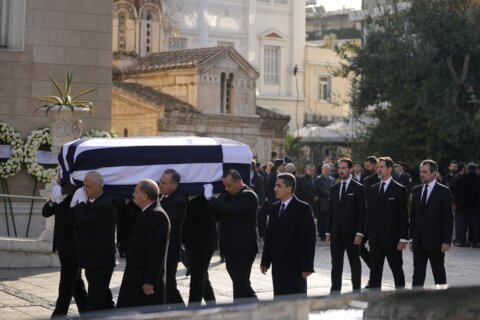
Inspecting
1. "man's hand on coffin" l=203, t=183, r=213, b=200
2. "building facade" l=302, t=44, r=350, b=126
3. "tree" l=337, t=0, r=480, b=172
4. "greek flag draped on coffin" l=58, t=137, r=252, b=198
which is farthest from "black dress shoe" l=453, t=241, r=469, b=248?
"building facade" l=302, t=44, r=350, b=126

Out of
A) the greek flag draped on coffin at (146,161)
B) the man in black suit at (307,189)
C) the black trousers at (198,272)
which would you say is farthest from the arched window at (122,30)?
the black trousers at (198,272)

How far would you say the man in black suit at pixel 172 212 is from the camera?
454 inches

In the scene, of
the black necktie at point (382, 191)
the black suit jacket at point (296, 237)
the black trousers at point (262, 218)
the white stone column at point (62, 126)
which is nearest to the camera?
the black suit jacket at point (296, 237)

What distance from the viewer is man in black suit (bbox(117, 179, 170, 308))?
32.5 feet

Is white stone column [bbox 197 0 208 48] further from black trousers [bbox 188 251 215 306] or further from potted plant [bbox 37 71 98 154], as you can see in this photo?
black trousers [bbox 188 251 215 306]

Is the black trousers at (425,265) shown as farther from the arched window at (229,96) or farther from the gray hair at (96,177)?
the arched window at (229,96)

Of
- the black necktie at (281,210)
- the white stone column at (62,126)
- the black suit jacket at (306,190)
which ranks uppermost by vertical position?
the white stone column at (62,126)

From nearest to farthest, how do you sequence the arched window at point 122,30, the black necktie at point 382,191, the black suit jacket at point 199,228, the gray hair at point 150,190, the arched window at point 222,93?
the gray hair at point 150,190, the black suit jacket at point 199,228, the black necktie at point 382,191, the arched window at point 222,93, the arched window at point 122,30

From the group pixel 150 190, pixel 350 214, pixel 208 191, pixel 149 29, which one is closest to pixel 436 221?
pixel 350 214

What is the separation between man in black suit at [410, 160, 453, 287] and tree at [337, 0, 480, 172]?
55.1ft

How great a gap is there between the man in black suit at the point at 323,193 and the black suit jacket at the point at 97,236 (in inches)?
510

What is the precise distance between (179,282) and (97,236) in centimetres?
477

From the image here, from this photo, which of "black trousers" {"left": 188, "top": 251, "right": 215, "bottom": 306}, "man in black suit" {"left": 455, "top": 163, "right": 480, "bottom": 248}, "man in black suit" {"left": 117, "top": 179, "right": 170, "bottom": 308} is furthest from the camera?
"man in black suit" {"left": 455, "top": 163, "right": 480, "bottom": 248}

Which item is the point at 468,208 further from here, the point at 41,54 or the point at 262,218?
the point at 41,54
